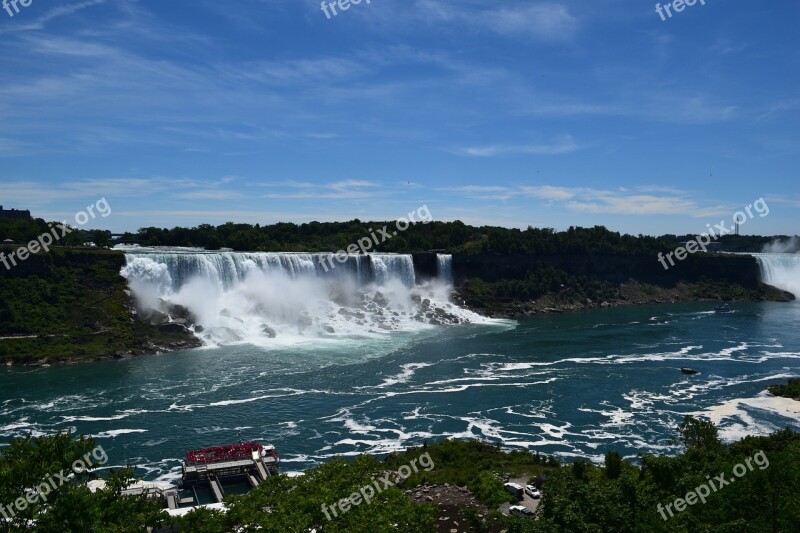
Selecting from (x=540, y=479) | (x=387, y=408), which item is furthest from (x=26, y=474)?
(x=387, y=408)

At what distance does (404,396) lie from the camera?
44.2 meters

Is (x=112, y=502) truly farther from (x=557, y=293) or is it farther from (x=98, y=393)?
(x=557, y=293)

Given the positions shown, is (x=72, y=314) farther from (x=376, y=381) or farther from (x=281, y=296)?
(x=376, y=381)

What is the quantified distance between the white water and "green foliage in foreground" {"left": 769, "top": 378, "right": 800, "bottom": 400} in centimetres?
3800

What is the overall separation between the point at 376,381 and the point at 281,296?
28.3 m

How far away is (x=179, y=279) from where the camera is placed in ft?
227

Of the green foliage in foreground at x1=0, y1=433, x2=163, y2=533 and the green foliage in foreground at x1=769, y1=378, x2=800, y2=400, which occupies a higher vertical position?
the green foliage in foreground at x1=0, y1=433, x2=163, y2=533

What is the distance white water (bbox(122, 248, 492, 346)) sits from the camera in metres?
65.9

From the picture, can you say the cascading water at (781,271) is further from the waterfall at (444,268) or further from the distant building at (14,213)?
the distant building at (14,213)

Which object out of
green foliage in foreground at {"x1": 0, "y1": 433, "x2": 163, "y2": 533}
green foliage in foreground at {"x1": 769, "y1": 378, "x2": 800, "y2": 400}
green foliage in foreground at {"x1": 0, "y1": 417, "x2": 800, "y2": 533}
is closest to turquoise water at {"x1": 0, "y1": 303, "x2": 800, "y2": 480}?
green foliage in foreground at {"x1": 769, "y1": 378, "x2": 800, "y2": 400}

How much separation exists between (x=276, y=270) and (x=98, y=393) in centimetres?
3394

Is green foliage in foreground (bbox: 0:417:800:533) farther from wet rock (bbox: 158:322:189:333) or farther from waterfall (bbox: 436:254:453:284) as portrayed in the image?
waterfall (bbox: 436:254:453:284)

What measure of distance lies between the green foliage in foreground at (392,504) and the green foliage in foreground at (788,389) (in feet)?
78.6

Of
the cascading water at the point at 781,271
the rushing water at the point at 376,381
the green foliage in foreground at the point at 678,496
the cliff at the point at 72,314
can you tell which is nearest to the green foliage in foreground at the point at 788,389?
the rushing water at the point at 376,381
